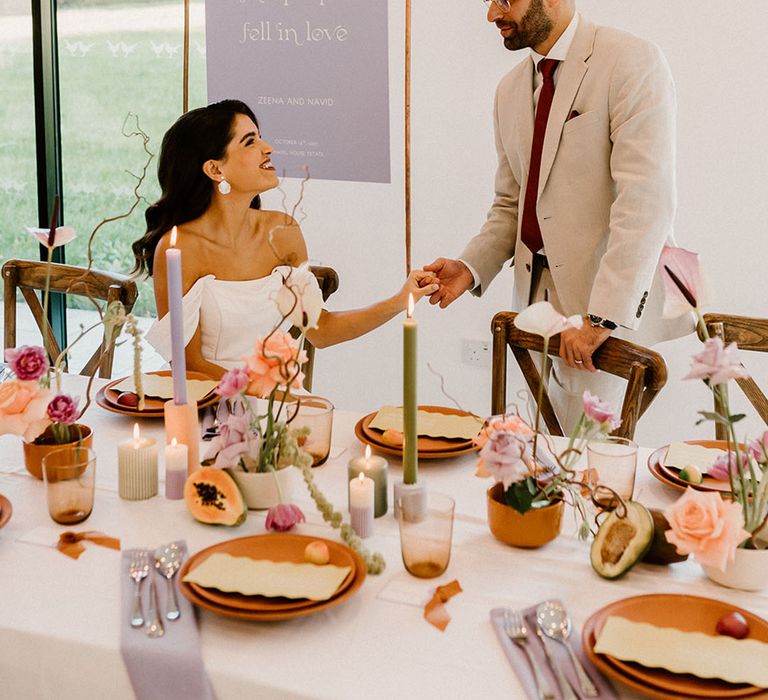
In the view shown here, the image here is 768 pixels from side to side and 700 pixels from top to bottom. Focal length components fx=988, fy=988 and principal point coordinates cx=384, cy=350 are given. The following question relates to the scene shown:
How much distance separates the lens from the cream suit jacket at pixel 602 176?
2480mm

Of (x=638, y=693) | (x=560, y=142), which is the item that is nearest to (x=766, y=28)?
(x=560, y=142)

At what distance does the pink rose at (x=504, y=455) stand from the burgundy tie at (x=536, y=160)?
4.87ft

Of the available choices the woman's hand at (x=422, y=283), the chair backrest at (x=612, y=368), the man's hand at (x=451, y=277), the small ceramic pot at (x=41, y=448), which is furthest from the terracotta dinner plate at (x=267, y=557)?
the man's hand at (x=451, y=277)

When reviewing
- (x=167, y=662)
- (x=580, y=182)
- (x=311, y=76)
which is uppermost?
(x=311, y=76)

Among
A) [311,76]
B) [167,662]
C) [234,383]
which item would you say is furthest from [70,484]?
[311,76]

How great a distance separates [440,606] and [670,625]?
283 millimetres

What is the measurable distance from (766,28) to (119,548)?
264cm

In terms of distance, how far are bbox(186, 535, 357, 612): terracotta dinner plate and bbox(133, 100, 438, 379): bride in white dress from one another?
1193mm

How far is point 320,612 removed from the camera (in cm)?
125

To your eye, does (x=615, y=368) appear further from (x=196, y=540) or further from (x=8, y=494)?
(x=8, y=494)

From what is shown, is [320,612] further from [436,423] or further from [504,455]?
[436,423]

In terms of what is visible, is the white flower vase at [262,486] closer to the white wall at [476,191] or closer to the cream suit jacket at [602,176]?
the cream suit jacket at [602,176]

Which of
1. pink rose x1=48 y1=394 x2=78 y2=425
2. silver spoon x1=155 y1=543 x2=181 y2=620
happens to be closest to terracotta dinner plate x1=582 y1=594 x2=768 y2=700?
silver spoon x1=155 y1=543 x2=181 y2=620

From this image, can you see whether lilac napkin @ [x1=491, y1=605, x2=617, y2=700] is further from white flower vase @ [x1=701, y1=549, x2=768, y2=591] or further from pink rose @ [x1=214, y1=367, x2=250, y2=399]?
pink rose @ [x1=214, y1=367, x2=250, y2=399]
